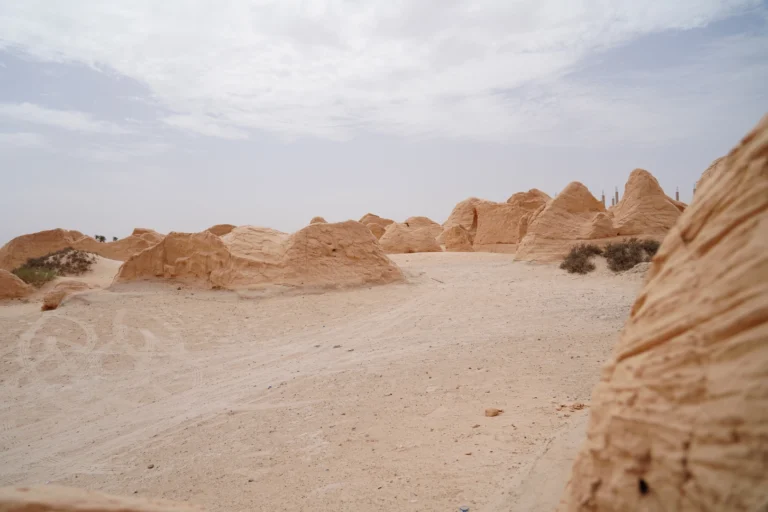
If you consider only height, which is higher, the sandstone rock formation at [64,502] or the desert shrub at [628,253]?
the desert shrub at [628,253]

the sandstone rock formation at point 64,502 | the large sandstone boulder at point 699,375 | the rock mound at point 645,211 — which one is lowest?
the sandstone rock formation at point 64,502

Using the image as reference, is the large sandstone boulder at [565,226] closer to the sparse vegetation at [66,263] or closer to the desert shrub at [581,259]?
the desert shrub at [581,259]

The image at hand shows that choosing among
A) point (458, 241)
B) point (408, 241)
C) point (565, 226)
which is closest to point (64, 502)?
point (565, 226)

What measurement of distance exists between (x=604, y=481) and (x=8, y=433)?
6875mm

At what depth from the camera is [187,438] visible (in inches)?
213

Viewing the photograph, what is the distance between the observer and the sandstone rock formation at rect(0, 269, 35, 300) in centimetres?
1378

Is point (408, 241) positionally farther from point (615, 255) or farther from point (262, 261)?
point (262, 261)

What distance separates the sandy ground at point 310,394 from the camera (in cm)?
403

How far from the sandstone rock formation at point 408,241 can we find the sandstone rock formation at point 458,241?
0.66 m

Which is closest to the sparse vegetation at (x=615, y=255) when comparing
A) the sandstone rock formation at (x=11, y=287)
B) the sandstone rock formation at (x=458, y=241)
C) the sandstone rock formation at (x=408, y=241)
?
Result: the sandstone rock formation at (x=458, y=241)

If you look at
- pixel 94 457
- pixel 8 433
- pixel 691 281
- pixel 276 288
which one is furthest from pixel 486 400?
pixel 276 288

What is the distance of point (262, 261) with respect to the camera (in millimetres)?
13258

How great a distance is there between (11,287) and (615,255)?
1652 centimetres

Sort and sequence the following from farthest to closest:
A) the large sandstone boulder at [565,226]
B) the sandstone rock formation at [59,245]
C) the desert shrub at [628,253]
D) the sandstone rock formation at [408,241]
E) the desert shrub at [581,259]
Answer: the sandstone rock formation at [408,241]
the sandstone rock formation at [59,245]
the large sandstone boulder at [565,226]
the desert shrub at [581,259]
the desert shrub at [628,253]
